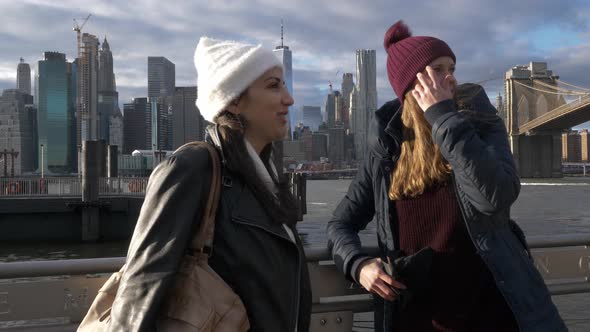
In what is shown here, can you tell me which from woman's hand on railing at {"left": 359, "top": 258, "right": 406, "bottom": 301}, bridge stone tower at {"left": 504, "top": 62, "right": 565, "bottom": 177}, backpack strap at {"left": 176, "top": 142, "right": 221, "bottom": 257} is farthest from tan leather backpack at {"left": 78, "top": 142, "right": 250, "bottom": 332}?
bridge stone tower at {"left": 504, "top": 62, "right": 565, "bottom": 177}

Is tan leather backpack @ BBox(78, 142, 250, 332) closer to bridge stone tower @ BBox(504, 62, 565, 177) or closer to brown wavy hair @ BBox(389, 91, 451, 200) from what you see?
brown wavy hair @ BBox(389, 91, 451, 200)

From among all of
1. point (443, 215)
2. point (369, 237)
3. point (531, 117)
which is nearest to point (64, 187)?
point (369, 237)

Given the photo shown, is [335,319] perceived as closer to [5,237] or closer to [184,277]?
[184,277]

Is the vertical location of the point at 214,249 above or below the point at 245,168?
below

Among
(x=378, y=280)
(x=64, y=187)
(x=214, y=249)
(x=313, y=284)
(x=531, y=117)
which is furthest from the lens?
(x=531, y=117)

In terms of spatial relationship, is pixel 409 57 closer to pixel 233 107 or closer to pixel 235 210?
pixel 233 107

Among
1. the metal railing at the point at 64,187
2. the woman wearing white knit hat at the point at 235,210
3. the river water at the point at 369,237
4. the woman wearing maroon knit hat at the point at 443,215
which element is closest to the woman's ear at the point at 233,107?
the woman wearing white knit hat at the point at 235,210

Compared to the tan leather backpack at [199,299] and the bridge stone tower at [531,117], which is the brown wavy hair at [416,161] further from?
the bridge stone tower at [531,117]

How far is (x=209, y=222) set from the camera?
1602 millimetres

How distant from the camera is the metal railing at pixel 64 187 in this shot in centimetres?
2441

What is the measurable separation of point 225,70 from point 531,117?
260 ft

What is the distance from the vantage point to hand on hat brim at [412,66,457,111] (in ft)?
6.35

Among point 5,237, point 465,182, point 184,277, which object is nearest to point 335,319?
point 465,182

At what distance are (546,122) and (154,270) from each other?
6431 cm
